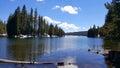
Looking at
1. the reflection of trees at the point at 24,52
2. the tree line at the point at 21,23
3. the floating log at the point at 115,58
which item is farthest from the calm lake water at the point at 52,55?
the tree line at the point at 21,23

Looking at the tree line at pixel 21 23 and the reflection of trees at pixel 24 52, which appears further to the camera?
the tree line at pixel 21 23

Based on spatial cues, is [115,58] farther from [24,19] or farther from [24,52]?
[24,19]

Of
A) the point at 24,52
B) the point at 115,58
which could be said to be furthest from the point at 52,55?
the point at 115,58

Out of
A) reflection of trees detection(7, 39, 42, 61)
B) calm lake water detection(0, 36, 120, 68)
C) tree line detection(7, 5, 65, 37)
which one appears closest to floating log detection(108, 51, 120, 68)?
calm lake water detection(0, 36, 120, 68)

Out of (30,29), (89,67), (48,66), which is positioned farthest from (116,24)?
(30,29)

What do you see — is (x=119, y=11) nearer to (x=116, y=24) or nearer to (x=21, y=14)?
(x=116, y=24)

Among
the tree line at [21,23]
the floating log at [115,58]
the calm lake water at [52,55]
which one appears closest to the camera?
the floating log at [115,58]

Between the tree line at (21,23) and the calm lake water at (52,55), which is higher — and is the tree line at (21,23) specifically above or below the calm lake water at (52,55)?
above

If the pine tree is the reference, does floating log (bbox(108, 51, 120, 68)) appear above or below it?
→ below

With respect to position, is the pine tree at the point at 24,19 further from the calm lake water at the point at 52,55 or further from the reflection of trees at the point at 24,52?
the reflection of trees at the point at 24,52

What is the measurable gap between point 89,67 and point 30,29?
490 feet

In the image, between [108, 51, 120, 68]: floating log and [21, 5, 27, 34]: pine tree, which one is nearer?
[108, 51, 120, 68]: floating log

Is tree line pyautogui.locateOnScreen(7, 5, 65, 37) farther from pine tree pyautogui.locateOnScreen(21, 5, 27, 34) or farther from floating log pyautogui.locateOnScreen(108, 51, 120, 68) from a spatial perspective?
floating log pyautogui.locateOnScreen(108, 51, 120, 68)

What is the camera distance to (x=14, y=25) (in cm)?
16025
